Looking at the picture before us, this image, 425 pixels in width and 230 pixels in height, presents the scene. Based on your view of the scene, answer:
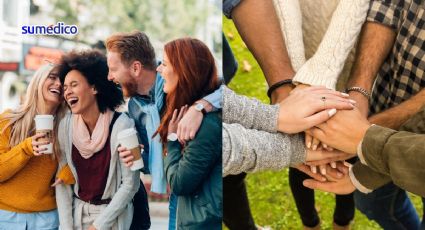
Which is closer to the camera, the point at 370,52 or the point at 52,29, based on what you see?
the point at 52,29

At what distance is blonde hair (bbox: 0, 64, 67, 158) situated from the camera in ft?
5.15

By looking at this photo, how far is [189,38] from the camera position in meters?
1.56

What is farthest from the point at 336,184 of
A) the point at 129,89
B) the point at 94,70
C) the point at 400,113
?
the point at 94,70

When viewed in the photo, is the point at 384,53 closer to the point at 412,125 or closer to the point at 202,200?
the point at 412,125

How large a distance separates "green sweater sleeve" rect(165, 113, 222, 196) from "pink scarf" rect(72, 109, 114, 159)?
20cm

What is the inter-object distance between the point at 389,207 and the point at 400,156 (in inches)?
28.9

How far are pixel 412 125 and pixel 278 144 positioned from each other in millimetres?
434

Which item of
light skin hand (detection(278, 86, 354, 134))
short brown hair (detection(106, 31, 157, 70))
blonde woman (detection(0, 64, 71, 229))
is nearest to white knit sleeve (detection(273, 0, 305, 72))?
light skin hand (detection(278, 86, 354, 134))

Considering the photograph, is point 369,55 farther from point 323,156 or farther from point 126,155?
point 126,155

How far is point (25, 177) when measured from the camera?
1631mm

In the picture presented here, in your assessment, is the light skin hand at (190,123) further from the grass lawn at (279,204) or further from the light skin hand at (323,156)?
the grass lawn at (279,204)

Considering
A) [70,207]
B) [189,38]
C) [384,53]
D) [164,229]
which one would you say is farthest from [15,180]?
[384,53]

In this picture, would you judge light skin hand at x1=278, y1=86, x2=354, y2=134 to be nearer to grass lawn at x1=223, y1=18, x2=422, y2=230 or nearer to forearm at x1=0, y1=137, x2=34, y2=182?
grass lawn at x1=223, y1=18, x2=422, y2=230

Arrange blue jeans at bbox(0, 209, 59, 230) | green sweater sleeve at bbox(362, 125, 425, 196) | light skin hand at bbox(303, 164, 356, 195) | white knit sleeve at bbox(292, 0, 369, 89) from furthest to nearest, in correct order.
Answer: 1. light skin hand at bbox(303, 164, 356, 195)
2. white knit sleeve at bbox(292, 0, 369, 89)
3. blue jeans at bbox(0, 209, 59, 230)
4. green sweater sleeve at bbox(362, 125, 425, 196)
